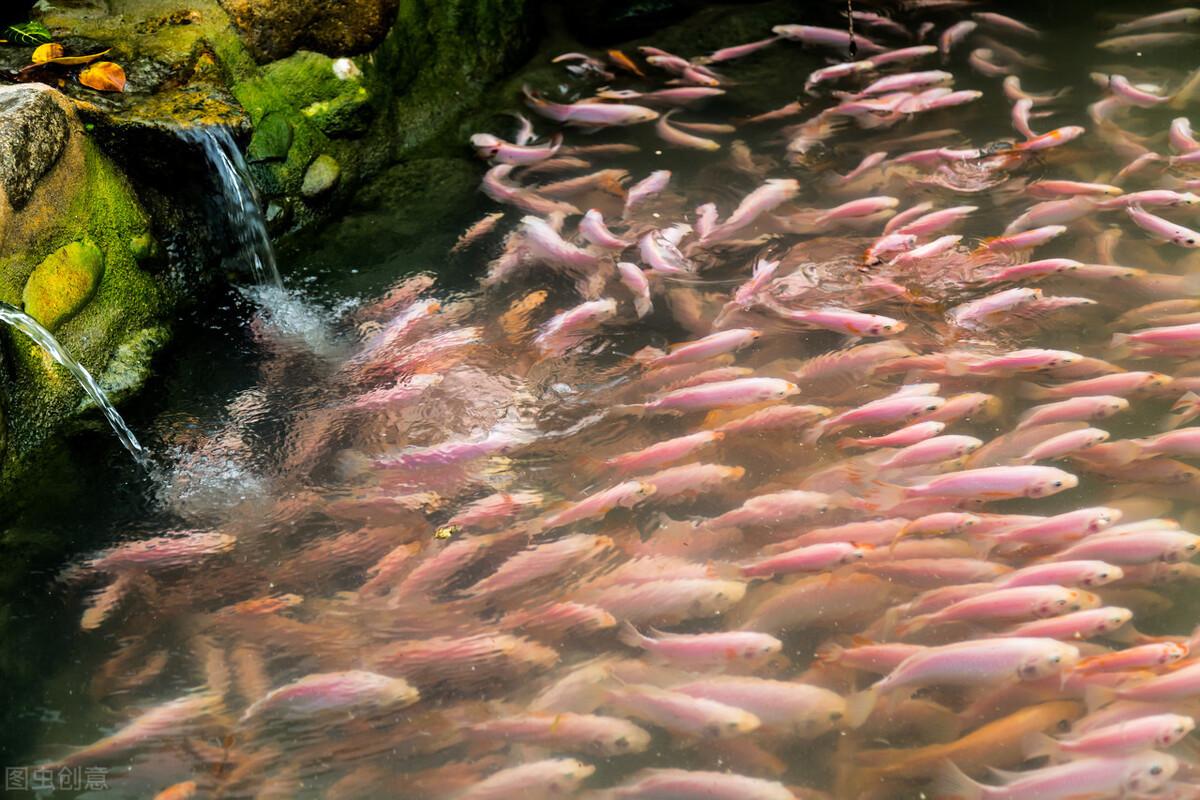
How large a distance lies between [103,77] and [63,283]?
125cm

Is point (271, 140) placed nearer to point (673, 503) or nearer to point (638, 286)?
point (638, 286)

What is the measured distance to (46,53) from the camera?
4.85 meters

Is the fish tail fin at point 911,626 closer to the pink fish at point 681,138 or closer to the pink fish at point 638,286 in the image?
the pink fish at point 638,286

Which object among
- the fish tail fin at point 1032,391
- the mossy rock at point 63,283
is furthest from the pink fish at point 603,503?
the mossy rock at point 63,283

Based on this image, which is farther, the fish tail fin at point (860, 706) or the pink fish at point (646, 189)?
the pink fish at point (646, 189)

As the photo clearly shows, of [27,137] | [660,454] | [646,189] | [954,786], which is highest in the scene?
[27,137]

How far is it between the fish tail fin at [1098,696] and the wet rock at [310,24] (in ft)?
18.2

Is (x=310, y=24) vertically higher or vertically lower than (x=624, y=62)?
higher

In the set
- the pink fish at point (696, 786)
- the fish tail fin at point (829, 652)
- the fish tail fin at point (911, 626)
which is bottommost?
the pink fish at point (696, 786)

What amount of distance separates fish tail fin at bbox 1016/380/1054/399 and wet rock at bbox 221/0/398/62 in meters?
4.62

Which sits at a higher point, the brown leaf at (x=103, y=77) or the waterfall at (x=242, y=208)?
the brown leaf at (x=103, y=77)

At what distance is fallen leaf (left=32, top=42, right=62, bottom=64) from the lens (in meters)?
4.83

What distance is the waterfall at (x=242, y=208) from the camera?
5035 mm

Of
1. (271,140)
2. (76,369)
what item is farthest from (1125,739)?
(271,140)
